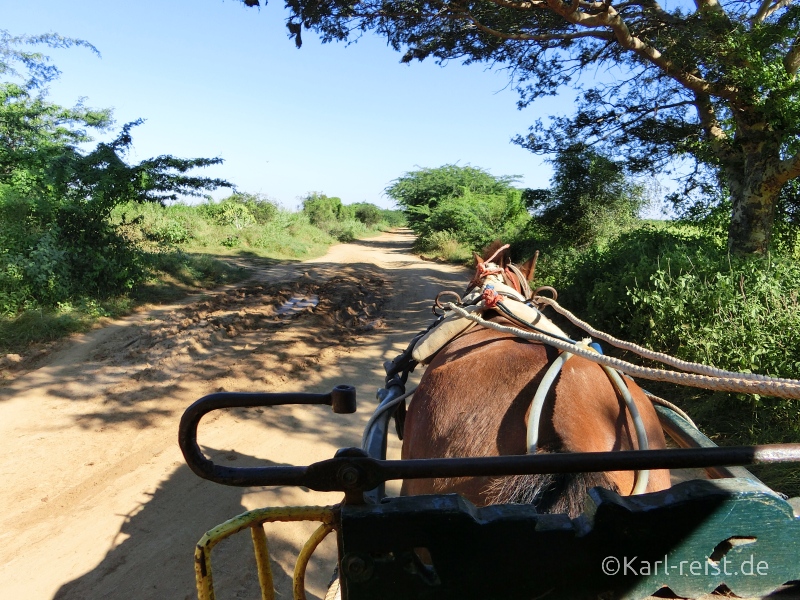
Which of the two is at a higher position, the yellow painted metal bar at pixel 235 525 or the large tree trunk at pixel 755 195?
the large tree trunk at pixel 755 195

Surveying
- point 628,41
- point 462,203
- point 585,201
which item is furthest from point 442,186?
point 628,41

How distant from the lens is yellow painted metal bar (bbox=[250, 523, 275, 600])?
3.70 feet

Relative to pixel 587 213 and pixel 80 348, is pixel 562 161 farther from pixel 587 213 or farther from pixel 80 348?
pixel 80 348

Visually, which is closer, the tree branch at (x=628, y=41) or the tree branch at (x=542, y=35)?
the tree branch at (x=628, y=41)

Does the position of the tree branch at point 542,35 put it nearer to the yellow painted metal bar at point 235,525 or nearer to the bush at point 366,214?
the yellow painted metal bar at point 235,525

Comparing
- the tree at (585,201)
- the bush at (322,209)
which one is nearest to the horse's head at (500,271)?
the tree at (585,201)

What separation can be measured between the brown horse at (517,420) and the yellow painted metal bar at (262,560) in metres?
0.68

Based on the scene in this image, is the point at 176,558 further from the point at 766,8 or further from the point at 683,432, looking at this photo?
the point at 766,8

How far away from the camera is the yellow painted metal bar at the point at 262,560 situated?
3.70 feet

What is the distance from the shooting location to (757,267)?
479 cm

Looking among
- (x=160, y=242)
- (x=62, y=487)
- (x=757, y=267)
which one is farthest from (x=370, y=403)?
(x=160, y=242)

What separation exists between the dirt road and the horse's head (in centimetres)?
166

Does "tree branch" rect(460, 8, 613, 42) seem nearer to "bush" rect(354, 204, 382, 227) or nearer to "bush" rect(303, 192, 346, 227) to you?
"bush" rect(303, 192, 346, 227)

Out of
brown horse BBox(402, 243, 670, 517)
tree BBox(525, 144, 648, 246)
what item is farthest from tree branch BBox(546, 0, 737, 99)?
brown horse BBox(402, 243, 670, 517)
